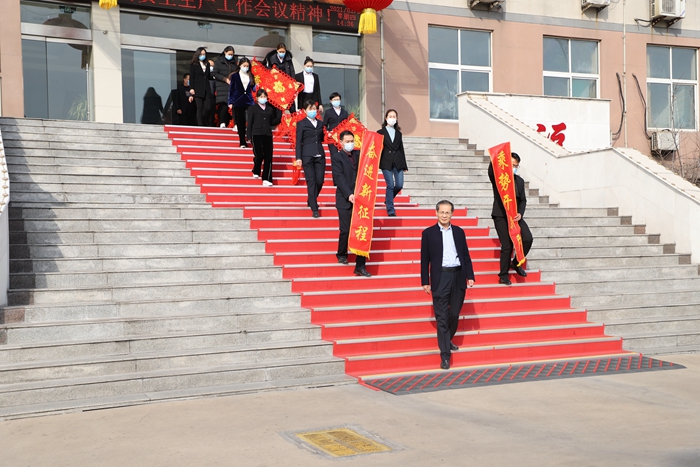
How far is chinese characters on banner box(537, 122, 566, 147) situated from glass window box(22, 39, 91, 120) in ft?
32.2

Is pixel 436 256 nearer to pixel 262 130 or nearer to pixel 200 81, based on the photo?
pixel 262 130

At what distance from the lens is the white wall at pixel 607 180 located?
11.8 m

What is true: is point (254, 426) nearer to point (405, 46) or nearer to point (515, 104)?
point (515, 104)

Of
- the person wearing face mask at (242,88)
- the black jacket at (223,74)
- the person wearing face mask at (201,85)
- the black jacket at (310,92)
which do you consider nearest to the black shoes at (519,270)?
the person wearing face mask at (242,88)

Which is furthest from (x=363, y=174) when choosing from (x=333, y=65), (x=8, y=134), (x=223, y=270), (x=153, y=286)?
(x=333, y=65)

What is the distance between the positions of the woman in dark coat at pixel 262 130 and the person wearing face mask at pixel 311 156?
3.95ft

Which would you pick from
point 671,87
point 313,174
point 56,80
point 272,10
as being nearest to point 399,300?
point 313,174

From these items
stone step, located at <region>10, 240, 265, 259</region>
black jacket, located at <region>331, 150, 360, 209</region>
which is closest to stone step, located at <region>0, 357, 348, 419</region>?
stone step, located at <region>10, 240, 265, 259</region>

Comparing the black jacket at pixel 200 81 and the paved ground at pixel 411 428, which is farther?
the black jacket at pixel 200 81

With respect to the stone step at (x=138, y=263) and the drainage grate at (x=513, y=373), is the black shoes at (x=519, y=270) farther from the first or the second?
the stone step at (x=138, y=263)

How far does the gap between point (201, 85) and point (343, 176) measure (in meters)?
6.89

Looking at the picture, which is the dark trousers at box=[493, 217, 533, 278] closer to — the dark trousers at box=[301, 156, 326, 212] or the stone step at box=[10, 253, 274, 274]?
the dark trousers at box=[301, 156, 326, 212]

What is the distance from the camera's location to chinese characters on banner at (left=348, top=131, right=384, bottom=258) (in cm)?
945

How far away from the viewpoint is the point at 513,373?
7.90 metres
